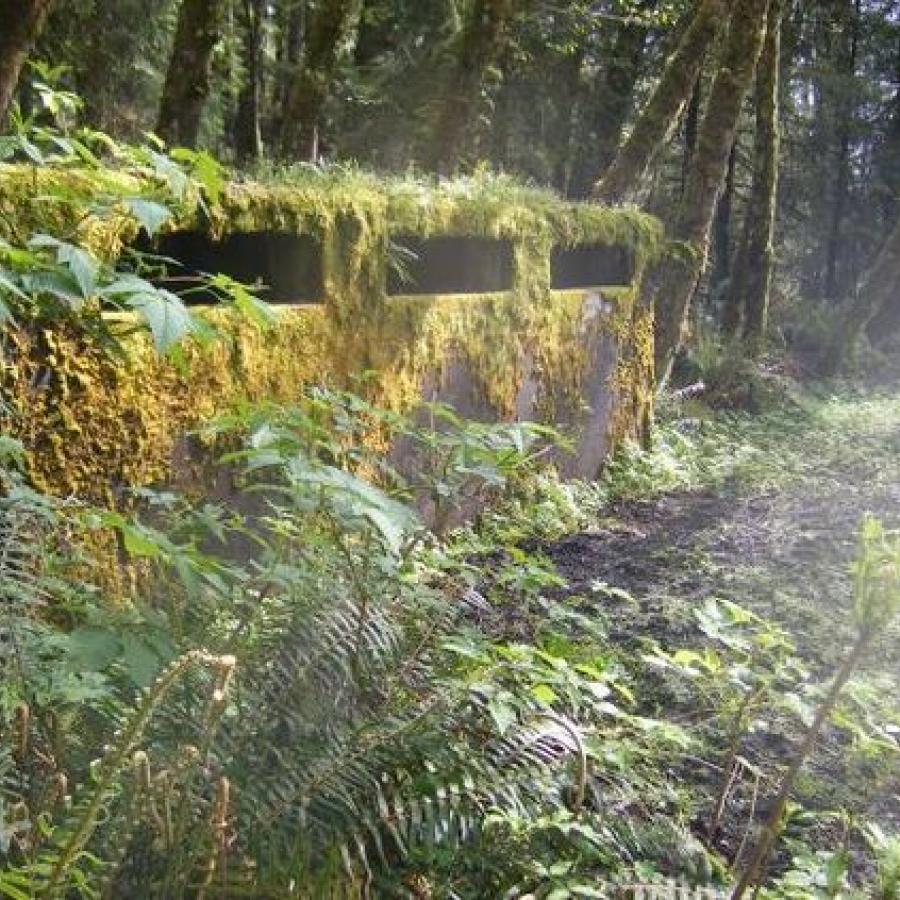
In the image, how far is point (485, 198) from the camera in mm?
6746

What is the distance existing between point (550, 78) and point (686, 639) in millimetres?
17879

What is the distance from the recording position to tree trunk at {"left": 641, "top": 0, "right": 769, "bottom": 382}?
10.3 metres

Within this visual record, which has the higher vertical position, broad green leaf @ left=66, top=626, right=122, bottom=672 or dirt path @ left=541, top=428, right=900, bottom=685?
broad green leaf @ left=66, top=626, right=122, bottom=672

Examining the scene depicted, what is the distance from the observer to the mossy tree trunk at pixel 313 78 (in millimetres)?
9266

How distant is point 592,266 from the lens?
28.0 ft

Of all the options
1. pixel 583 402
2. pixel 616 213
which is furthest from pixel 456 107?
pixel 583 402

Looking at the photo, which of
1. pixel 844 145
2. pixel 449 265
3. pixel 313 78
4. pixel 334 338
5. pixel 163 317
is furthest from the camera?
pixel 844 145

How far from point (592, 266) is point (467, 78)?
2.54 metres

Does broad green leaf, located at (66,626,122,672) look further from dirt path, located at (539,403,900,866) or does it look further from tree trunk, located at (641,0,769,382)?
tree trunk, located at (641,0,769,382)

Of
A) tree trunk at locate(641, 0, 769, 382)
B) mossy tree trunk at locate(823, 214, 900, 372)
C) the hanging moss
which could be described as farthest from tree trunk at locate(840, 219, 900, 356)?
the hanging moss

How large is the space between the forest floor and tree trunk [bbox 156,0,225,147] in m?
4.41

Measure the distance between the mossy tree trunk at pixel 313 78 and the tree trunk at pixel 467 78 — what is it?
113 cm

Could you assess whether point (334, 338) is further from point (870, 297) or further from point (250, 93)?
point (870, 297)

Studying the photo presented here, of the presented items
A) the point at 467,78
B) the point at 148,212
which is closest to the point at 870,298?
the point at 467,78
